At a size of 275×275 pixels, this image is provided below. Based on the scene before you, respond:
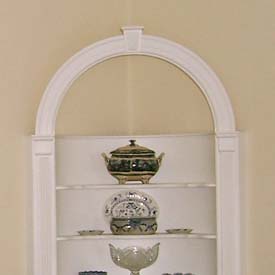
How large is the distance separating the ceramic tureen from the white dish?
11 centimetres

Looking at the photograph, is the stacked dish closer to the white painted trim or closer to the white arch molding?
the white arch molding

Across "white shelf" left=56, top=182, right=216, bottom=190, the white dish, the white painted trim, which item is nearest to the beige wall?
the white painted trim

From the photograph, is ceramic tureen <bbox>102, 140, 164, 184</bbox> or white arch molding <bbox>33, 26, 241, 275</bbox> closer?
white arch molding <bbox>33, 26, 241, 275</bbox>

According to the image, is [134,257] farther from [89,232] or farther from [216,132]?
[216,132]

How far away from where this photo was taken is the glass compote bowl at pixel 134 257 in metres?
3.40

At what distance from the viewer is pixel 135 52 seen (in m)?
3.30

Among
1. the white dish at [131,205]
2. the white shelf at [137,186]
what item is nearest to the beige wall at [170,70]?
the white shelf at [137,186]

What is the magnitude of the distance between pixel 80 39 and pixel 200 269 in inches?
49.4

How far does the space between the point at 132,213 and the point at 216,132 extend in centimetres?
58

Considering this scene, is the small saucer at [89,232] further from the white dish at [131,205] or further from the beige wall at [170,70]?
the beige wall at [170,70]

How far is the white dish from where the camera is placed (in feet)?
11.3

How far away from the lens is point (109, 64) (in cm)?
351

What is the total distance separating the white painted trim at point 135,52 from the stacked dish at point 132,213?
0.49 m

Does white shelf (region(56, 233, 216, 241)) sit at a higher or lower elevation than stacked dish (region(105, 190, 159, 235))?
lower
